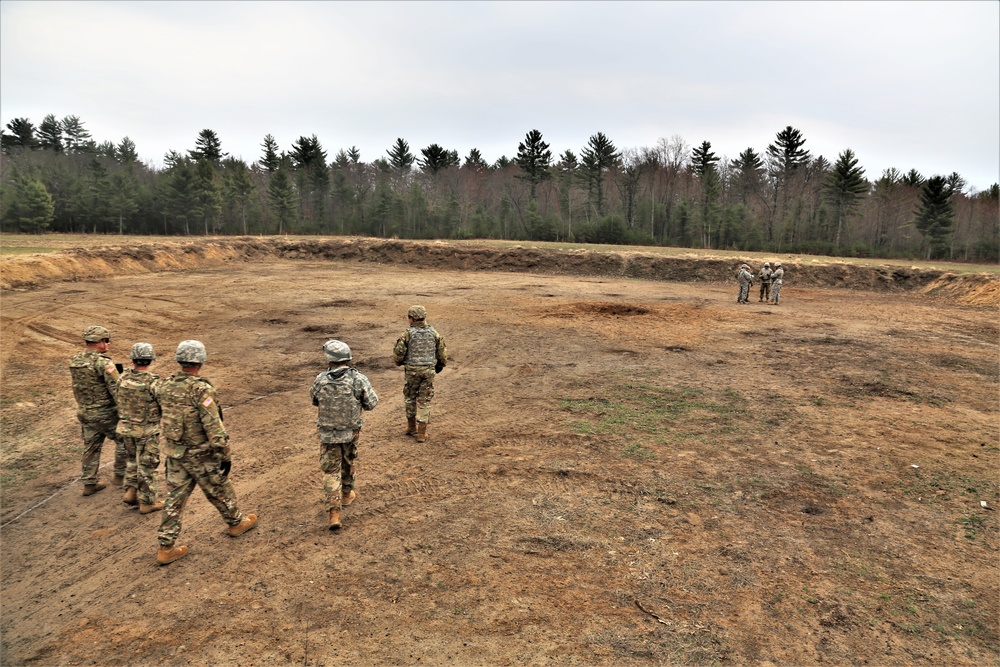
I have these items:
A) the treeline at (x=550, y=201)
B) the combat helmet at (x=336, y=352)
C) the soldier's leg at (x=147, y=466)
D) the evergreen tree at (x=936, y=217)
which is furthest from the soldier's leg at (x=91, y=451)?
the evergreen tree at (x=936, y=217)

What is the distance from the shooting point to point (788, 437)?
30.9 feet

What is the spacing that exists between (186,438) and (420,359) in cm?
368

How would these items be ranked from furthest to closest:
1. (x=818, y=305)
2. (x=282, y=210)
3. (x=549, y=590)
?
1. (x=282, y=210)
2. (x=818, y=305)
3. (x=549, y=590)

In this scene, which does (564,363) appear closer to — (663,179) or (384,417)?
(384,417)

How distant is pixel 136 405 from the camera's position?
6.92 metres

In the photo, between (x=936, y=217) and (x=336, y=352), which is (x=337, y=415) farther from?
(x=936, y=217)

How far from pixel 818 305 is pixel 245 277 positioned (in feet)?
94.3

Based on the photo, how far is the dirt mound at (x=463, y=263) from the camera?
2556cm

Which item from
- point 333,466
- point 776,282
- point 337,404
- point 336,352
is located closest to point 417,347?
point 336,352

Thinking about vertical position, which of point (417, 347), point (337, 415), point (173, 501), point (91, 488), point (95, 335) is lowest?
point (91, 488)

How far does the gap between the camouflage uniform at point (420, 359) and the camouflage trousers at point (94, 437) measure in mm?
3966

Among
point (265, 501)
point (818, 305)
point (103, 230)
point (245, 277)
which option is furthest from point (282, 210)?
point (265, 501)

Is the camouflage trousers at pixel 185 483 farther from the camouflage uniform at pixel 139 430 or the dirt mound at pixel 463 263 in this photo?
the dirt mound at pixel 463 263

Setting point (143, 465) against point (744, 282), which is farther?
point (744, 282)
